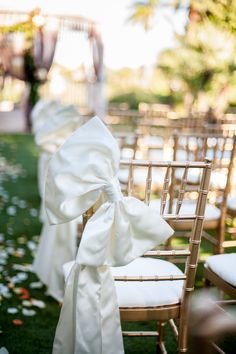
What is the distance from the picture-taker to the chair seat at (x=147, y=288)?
5.52 feet

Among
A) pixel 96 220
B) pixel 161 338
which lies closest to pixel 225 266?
pixel 161 338

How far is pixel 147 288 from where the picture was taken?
1737 mm

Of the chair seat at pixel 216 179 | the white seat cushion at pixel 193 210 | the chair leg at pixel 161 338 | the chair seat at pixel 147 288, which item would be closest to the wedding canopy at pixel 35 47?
the chair seat at pixel 216 179

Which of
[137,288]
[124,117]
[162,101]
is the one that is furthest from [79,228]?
[162,101]

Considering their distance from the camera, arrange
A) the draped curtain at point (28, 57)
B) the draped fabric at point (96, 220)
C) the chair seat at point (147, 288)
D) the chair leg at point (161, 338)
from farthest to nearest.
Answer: the draped curtain at point (28, 57) → the chair leg at point (161, 338) → the chair seat at point (147, 288) → the draped fabric at point (96, 220)

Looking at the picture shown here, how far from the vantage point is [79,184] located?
153 cm

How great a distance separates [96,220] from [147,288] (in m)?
0.39

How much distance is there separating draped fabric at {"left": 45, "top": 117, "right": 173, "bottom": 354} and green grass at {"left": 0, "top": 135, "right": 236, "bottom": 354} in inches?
18.3

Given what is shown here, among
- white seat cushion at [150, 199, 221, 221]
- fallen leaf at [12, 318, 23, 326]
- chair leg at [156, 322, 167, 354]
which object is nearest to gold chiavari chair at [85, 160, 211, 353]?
chair leg at [156, 322, 167, 354]

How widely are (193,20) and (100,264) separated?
2.57 metres

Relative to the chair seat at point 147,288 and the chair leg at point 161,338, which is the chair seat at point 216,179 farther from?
the chair seat at point 147,288

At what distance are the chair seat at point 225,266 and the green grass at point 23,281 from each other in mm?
252

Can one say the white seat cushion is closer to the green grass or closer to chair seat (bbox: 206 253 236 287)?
the green grass

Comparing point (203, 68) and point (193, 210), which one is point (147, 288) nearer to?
point (193, 210)
